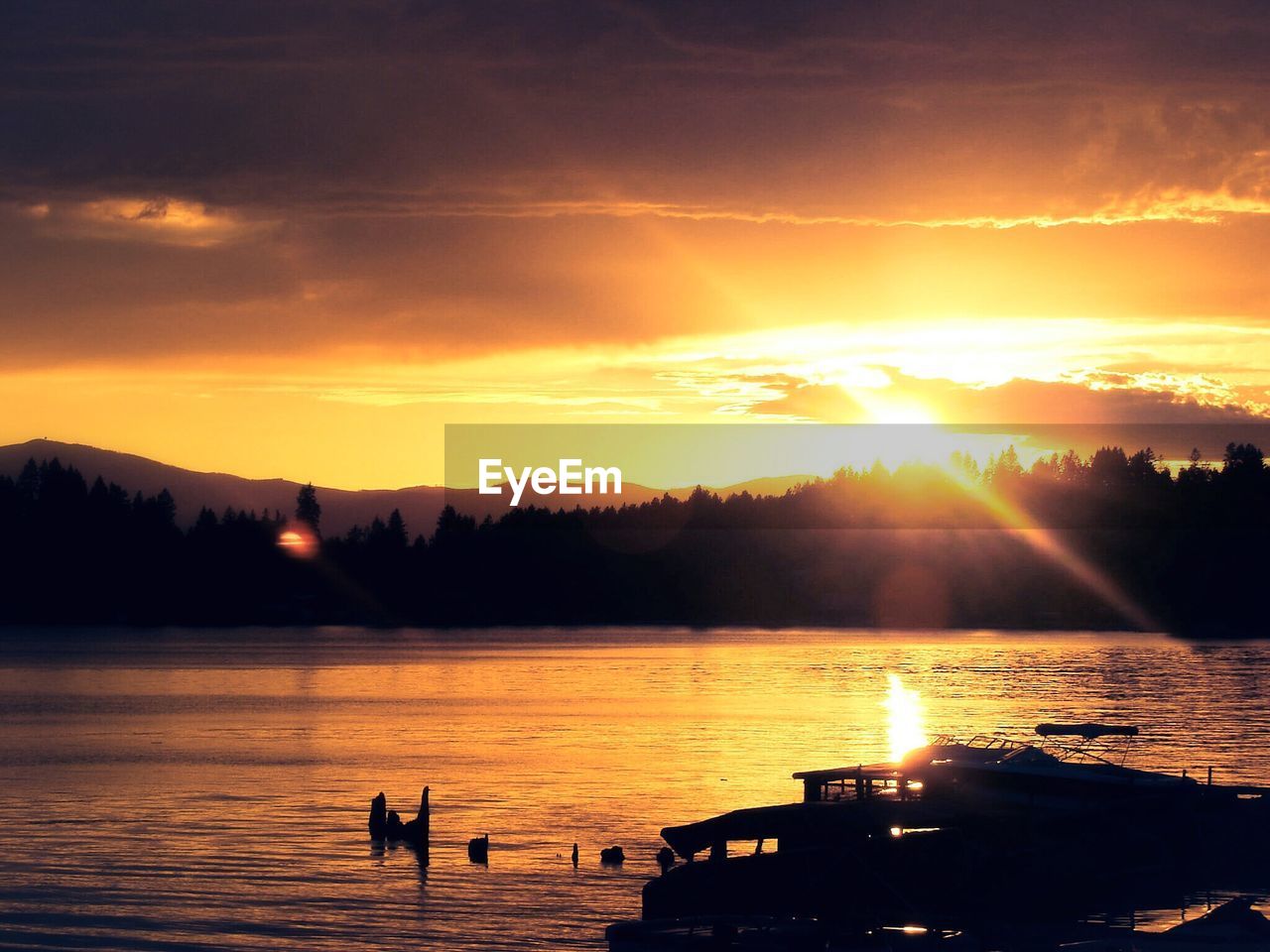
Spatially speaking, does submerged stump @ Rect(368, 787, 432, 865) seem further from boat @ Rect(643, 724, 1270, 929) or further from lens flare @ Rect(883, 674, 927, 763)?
lens flare @ Rect(883, 674, 927, 763)

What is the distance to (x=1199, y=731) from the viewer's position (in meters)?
102

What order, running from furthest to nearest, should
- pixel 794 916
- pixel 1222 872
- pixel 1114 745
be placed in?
pixel 1114 745, pixel 1222 872, pixel 794 916

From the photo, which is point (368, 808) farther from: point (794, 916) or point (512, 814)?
point (794, 916)

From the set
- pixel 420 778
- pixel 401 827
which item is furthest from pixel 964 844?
pixel 420 778

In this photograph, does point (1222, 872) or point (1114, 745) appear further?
point (1114, 745)

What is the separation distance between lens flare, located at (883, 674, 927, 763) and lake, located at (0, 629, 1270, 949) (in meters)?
1.27

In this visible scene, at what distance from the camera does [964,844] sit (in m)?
45.9

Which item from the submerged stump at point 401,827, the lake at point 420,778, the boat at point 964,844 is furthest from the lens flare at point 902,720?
the submerged stump at point 401,827

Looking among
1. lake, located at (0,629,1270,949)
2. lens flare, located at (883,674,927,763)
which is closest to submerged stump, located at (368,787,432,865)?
lake, located at (0,629,1270,949)

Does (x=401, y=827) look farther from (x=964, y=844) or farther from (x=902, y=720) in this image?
(x=902, y=720)

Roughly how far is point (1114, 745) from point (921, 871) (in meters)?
52.7

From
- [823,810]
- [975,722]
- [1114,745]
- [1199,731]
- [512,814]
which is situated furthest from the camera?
[975,722]

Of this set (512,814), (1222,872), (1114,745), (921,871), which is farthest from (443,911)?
(1114,745)

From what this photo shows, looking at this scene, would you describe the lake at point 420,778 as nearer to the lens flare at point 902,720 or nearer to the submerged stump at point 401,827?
the submerged stump at point 401,827
